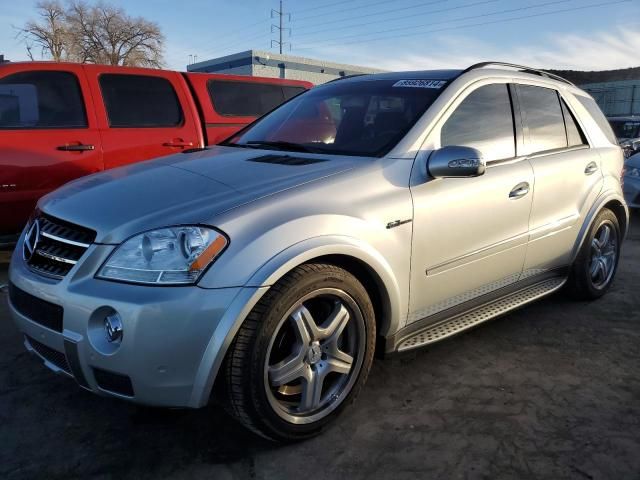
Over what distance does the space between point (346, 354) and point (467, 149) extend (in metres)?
1.16

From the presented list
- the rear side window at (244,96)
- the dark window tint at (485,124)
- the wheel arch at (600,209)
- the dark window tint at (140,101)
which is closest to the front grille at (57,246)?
the dark window tint at (485,124)

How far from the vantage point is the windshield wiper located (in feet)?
10.4

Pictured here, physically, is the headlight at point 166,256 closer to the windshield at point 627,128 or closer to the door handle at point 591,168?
the door handle at point 591,168

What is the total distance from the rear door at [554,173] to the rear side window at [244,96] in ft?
11.0

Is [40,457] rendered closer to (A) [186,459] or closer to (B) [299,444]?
(A) [186,459]

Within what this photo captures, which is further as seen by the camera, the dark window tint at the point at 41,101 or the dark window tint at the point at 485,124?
the dark window tint at the point at 41,101

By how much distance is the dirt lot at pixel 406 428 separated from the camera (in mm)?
2268

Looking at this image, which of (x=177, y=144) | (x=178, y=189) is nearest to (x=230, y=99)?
(x=177, y=144)

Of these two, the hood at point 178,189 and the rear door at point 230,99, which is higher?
the rear door at point 230,99

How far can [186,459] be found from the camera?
91.8 inches

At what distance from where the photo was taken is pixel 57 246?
2396mm

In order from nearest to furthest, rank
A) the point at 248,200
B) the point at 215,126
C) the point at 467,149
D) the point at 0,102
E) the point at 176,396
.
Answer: the point at 176,396 → the point at 248,200 → the point at 467,149 → the point at 0,102 → the point at 215,126

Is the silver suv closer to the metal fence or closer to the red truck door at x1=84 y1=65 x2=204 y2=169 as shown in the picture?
the red truck door at x1=84 y1=65 x2=204 y2=169

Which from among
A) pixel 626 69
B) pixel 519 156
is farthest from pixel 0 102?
pixel 626 69
